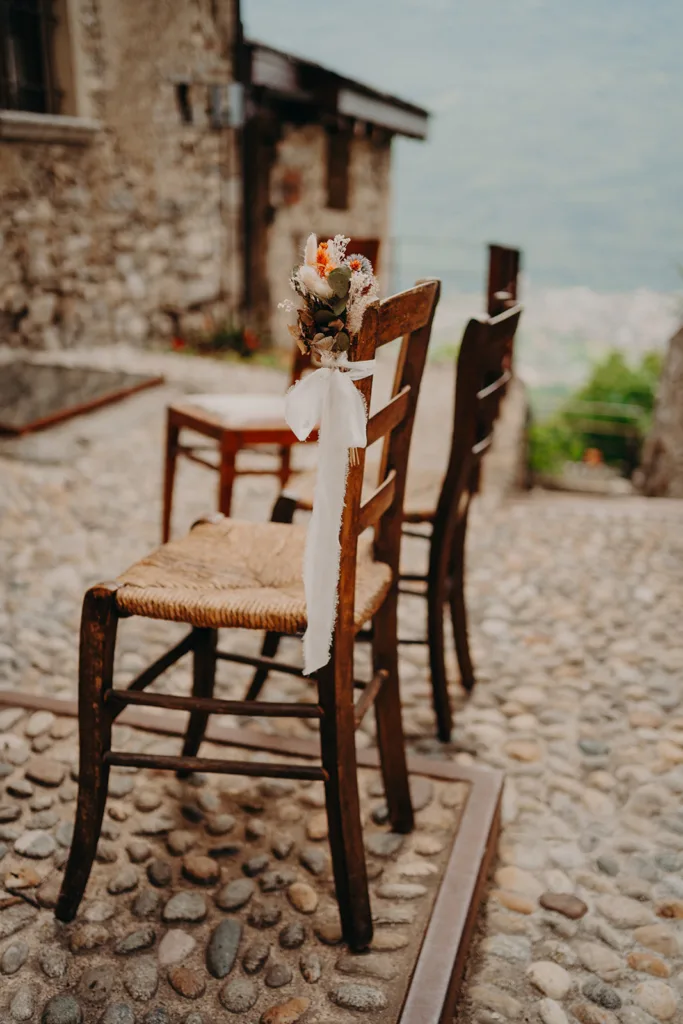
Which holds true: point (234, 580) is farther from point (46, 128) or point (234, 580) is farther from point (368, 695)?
point (46, 128)

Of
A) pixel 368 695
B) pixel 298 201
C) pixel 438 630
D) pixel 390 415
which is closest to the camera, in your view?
pixel 390 415

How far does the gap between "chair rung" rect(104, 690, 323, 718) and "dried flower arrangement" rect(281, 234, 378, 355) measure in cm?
64

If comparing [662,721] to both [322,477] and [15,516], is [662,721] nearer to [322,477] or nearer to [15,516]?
[322,477]

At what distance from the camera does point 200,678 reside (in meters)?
2.01

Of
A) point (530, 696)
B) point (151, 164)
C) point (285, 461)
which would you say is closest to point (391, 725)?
point (530, 696)

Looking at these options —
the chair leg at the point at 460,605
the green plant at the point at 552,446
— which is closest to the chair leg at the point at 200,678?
the chair leg at the point at 460,605

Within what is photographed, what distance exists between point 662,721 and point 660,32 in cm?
6473

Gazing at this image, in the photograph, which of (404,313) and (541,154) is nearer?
(404,313)

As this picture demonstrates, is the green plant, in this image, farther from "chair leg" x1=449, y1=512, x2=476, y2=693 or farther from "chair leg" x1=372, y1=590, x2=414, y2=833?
"chair leg" x1=372, y1=590, x2=414, y2=833

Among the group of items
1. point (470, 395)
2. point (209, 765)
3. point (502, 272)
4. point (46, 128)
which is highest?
point (46, 128)

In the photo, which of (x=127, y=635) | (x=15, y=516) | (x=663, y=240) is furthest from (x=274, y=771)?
(x=663, y=240)

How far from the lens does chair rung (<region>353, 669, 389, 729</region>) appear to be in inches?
64.0

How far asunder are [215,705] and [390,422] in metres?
0.60

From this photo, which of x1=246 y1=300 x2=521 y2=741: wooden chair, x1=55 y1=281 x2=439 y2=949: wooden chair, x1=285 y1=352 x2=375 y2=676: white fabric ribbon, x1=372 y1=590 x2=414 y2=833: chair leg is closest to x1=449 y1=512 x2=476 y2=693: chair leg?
x1=246 y1=300 x2=521 y2=741: wooden chair
